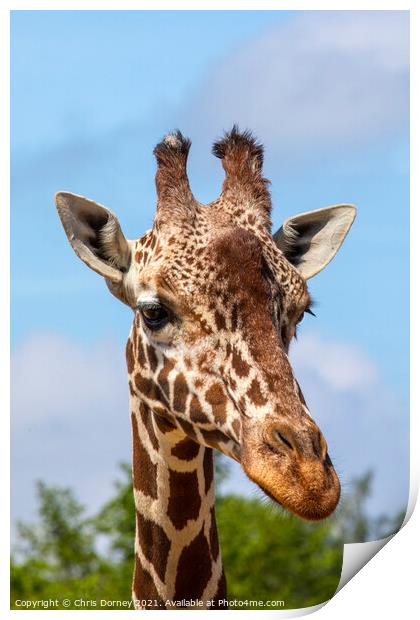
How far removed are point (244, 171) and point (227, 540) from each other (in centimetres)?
450

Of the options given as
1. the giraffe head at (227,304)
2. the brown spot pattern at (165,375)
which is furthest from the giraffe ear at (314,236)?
the brown spot pattern at (165,375)

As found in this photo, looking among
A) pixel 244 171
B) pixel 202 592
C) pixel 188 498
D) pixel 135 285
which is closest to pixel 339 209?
pixel 244 171

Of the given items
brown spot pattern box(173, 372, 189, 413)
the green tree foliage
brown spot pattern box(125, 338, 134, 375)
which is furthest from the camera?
the green tree foliage

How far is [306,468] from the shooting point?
360cm

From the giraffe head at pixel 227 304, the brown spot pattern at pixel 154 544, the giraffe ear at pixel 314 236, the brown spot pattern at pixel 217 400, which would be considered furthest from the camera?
the giraffe ear at pixel 314 236

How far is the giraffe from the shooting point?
380 centimetres

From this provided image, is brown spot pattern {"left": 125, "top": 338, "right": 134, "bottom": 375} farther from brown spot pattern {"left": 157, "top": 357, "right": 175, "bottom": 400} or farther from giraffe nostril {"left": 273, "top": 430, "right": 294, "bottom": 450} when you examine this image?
giraffe nostril {"left": 273, "top": 430, "right": 294, "bottom": 450}

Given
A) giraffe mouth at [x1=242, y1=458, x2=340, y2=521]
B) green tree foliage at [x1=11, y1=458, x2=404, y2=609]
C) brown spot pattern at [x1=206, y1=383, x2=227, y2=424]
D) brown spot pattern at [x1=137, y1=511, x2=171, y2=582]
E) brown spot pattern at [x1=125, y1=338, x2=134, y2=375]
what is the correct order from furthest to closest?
1. green tree foliage at [x1=11, y1=458, x2=404, y2=609]
2. brown spot pattern at [x1=125, y1=338, x2=134, y2=375]
3. brown spot pattern at [x1=137, y1=511, x2=171, y2=582]
4. brown spot pattern at [x1=206, y1=383, x2=227, y2=424]
5. giraffe mouth at [x1=242, y1=458, x2=340, y2=521]

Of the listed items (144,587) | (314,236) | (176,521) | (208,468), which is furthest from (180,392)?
(314,236)

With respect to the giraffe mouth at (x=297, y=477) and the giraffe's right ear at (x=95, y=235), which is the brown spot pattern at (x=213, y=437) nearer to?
the giraffe mouth at (x=297, y=477)

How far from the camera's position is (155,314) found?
13.6 feet

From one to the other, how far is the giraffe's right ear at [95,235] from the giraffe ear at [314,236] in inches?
26.2

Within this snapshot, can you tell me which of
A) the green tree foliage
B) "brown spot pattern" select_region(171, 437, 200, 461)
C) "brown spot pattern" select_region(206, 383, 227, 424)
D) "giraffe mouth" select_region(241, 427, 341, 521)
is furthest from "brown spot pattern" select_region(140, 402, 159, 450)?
the green tree foliage

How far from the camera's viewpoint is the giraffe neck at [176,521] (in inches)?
172
